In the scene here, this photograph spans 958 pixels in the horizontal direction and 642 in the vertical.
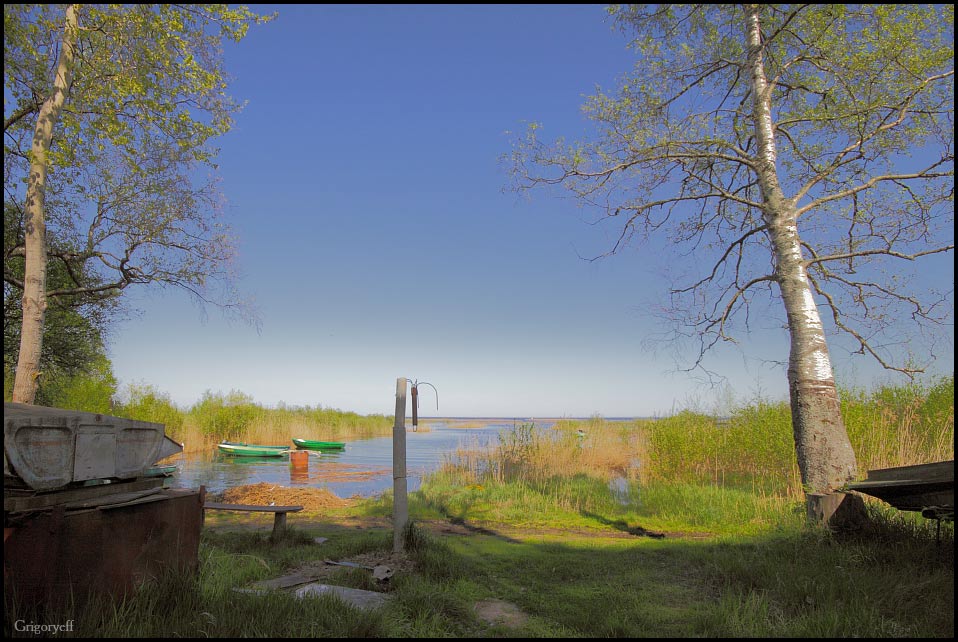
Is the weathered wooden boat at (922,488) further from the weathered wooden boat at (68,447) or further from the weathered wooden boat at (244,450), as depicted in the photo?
the weathered wooden boat at (244,450)

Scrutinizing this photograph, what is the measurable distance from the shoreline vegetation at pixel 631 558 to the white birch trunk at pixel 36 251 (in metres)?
3.62

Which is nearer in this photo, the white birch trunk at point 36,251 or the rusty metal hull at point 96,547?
the rusty metal hull at point 96,547

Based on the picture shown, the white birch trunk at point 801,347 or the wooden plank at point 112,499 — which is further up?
the white birch trunk at point 801,347

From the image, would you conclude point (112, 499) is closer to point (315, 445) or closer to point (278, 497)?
point (278, 497)

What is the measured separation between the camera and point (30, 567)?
9.87 feet

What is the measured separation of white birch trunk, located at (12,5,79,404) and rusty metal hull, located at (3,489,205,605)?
A: 5165 mm

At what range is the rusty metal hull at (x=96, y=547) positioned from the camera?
2.98m

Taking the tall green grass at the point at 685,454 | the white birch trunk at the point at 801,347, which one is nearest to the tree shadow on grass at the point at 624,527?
the tall green grass at the point at 685,454

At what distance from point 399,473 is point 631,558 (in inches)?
112

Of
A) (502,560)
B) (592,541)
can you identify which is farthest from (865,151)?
(502,560)

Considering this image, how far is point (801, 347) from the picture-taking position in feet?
22.4

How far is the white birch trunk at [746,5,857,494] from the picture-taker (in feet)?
20.9

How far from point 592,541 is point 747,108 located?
7.58m

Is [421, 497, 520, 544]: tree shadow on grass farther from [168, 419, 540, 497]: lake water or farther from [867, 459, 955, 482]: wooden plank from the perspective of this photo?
[867, 459, 955, 482]: wooden plank
